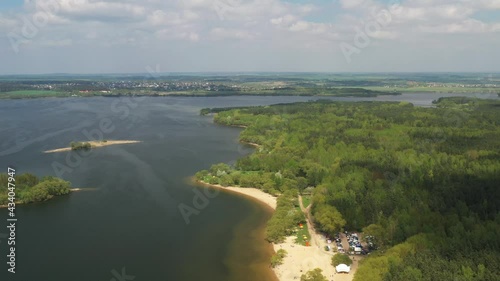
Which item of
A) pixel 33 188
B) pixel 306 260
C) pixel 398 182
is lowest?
pixel 306 260

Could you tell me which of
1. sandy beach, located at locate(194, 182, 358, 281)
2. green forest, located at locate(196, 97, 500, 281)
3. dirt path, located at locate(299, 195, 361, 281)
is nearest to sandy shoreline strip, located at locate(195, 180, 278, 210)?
green forest, located at locate(196, 97, 500, 281)

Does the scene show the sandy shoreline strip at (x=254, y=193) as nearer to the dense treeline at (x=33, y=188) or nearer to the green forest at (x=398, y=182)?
the green forest at (x=398, y=182)

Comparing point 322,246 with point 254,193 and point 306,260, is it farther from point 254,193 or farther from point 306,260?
point 254,193

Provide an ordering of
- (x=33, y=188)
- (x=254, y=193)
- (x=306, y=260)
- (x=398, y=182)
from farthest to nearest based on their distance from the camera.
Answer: (x=254, y=193), (x=33, y=188), (x=398, y=182), (x=306, y=260)

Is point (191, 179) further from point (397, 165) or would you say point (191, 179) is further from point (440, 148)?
point (440, 148)

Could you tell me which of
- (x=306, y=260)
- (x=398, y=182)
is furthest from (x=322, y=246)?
(x=398, y=182)

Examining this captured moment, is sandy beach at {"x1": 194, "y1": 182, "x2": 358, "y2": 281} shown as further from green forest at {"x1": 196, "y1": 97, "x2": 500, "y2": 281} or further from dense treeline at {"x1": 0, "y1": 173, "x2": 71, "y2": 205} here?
dense treeline at {"x1": 0, "y1": 173, "x2": 71, "y2": 205}

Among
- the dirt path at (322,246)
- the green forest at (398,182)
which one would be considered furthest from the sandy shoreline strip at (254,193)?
the dirt path at (322,246)

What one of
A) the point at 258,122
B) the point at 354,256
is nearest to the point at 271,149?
the point at 258,122
